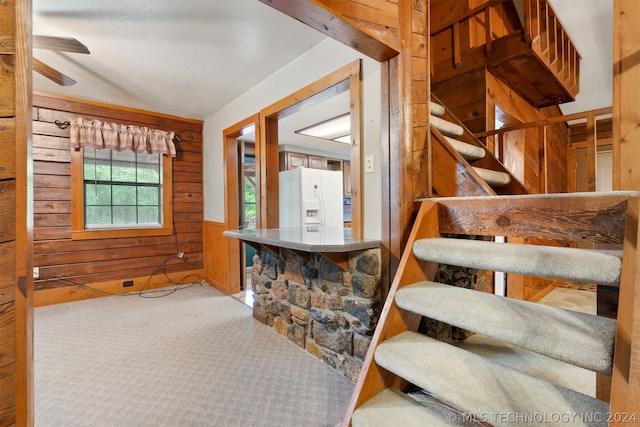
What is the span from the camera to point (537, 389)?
872 millimetres

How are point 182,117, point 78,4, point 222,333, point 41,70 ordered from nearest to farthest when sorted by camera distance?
point 78,4 → point 41,70 → point 222,333 → point 182,117

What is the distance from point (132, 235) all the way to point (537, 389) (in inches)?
176

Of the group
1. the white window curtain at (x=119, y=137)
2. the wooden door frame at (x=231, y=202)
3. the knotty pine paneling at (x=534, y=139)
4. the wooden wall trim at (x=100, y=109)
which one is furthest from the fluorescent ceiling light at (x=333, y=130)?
the white window curtain at (x=119, y=137)

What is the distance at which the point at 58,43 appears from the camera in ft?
6.72

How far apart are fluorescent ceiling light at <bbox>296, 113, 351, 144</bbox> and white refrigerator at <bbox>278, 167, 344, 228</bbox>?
3.17ft

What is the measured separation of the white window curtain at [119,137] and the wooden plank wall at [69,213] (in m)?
0.17

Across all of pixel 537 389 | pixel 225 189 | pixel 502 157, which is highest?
pixel 502 157

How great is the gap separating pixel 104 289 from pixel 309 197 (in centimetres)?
301

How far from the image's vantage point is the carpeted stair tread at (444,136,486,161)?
217 centimetres

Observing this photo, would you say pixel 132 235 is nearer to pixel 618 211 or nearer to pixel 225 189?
pixel 225 189

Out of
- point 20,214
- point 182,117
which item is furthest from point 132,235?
point 20,214

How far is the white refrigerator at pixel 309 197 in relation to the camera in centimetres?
320

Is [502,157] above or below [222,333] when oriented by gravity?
above

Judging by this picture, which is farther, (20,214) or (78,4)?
(78,4)
